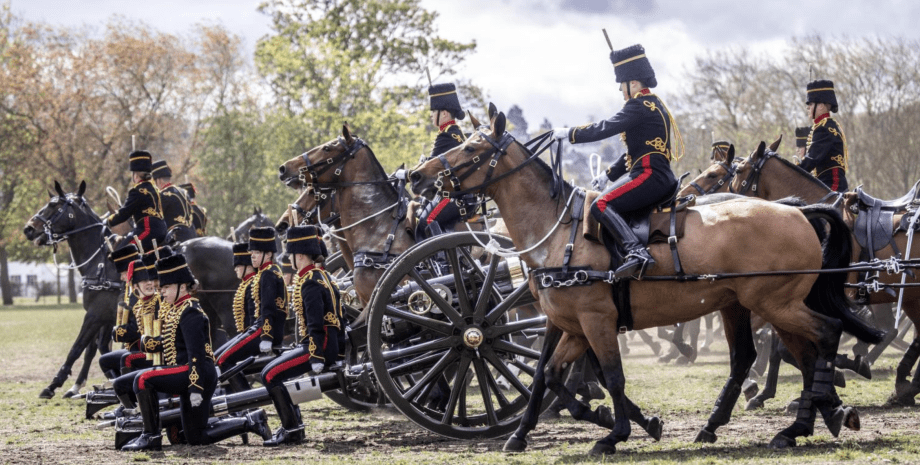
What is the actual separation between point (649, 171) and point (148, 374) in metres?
3.59

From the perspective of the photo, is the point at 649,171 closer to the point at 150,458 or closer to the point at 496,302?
the point at 496,302

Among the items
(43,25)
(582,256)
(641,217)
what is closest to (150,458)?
(582,256)

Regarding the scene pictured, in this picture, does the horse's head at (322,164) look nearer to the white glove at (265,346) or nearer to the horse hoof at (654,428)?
the white glove at (265,346)

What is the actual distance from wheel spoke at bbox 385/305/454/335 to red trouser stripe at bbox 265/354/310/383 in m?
0.75

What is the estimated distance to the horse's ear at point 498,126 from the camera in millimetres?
6902

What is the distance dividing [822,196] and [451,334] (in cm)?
367

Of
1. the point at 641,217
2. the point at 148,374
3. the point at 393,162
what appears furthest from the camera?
the point at 393,162

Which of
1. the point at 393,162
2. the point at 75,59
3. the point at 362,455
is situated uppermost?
the point at 75,59

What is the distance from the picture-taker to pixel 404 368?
7.45 m

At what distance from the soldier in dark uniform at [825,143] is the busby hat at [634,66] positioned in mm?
3271

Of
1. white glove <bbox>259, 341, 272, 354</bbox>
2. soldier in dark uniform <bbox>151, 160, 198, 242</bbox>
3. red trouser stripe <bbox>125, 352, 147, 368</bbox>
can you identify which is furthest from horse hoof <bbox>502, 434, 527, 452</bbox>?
soldier in dark uniform <bbox>151, 160, 198, 242</bbox>

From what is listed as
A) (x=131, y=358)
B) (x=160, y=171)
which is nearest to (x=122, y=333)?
(x=131, y=358)

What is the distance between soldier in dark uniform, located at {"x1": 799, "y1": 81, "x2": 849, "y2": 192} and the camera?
9.85m

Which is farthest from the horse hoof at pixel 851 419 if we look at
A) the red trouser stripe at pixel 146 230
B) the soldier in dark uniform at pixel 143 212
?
the red trouser stripe at pixel 146 230
